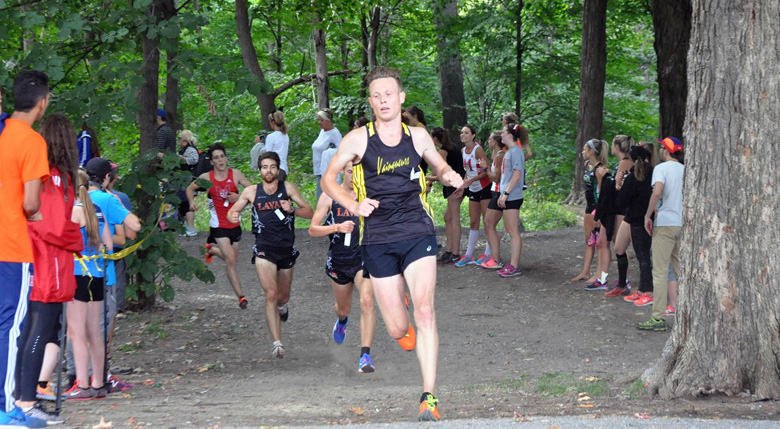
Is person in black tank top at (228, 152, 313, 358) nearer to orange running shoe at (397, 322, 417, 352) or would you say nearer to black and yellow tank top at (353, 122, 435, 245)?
orange running shoe at (397, 322, 417, 352)

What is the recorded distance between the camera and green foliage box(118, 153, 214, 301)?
9938 mm

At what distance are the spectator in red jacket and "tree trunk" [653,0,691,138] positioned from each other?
10.9 m

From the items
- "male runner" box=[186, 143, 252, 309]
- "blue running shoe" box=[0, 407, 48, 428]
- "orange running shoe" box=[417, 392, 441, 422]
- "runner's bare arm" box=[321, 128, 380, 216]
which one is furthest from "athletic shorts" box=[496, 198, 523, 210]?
"blue running shoe" box=[0, 407, 48, 428]

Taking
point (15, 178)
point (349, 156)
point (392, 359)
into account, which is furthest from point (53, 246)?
point (392, 359)

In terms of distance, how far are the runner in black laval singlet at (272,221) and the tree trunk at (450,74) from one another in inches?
482

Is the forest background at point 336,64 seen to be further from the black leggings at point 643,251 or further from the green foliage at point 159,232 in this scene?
the black leggings at point 643,251

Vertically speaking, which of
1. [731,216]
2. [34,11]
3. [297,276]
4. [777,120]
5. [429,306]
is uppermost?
[34,11]

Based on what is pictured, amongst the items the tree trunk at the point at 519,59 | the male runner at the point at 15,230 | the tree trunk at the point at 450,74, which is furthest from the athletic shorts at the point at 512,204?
the tree trunk at the point at 519,59

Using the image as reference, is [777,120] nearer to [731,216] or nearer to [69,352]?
[731,216]

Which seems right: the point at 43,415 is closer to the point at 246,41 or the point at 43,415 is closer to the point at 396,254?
the point at 396,254

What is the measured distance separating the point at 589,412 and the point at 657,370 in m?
0.81

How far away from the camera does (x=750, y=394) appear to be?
6.19 meters

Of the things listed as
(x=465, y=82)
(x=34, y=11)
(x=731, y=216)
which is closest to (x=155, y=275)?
(x=34, y=11)

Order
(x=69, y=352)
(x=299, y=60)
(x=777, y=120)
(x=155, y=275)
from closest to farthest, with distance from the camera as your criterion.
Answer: (x=777, y=120) < (x=69, y=352) < (x=155, y=275) < (x=299, y=60)
